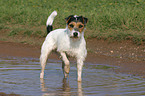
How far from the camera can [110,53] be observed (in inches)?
443

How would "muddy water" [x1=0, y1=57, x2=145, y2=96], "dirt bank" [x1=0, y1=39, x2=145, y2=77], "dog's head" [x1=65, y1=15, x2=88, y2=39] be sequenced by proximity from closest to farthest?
"muddy water" [x1=0, y1=57, x2=145, y2=96] → "dog's head" [x1=65, y1=15, x2=88, y2=39] → "dirt bank" [x1=0, y1=39, x2=145, y2=77]

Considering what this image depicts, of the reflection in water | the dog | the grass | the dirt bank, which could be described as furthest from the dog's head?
the grass

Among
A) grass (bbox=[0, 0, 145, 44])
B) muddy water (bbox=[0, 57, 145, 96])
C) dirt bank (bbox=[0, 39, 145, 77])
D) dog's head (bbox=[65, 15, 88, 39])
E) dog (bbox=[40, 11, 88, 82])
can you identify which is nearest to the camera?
muddy water (bbox=[0, 57, 145, 96])

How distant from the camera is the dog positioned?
655cm

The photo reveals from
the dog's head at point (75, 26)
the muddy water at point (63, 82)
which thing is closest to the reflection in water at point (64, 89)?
the muddy water at point (63, 82)

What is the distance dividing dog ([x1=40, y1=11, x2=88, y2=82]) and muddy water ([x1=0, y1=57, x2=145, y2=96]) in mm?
361

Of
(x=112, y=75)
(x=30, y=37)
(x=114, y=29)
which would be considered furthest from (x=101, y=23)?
(x=112, y=75)

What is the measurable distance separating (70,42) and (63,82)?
91 cm

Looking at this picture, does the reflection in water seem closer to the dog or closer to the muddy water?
the muddy water

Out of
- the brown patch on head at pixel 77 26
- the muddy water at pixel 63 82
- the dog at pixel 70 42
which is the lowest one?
the muddy water at pixel 63 82

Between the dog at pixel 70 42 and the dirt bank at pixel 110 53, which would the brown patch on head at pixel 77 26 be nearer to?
the dog at pixel 70 42

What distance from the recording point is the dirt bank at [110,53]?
9.15 m

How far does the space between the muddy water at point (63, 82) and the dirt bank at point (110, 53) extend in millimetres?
561

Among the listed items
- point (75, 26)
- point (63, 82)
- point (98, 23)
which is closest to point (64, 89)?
point (63, 82)
